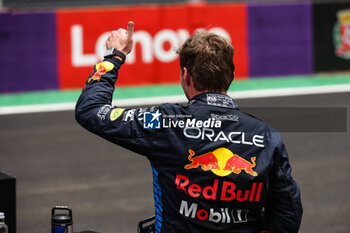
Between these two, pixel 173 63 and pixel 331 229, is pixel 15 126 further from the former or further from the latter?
pixel 331 229

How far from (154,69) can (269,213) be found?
11738 millimetres

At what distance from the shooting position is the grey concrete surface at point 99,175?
282 inches

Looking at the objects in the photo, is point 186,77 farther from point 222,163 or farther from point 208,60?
point 222,163

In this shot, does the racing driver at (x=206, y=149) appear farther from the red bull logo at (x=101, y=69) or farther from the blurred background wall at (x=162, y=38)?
the blurred background wall at (x=162, y=38)

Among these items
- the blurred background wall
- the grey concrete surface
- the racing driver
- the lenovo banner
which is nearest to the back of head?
the racing driver

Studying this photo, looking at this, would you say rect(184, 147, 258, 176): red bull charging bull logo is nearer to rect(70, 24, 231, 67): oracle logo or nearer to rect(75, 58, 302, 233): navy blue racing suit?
rect(75, 58, 302, 233): navy blue racing suit

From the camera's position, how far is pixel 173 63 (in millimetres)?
14930

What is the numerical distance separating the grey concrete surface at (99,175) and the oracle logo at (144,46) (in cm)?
203

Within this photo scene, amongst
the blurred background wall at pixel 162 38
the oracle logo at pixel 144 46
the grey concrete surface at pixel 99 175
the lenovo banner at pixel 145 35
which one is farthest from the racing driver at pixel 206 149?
the oracle logo at pixel 144 46

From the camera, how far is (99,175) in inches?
349

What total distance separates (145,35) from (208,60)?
11.6 meters

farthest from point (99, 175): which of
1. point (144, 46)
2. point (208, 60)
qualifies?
point (144, 46)

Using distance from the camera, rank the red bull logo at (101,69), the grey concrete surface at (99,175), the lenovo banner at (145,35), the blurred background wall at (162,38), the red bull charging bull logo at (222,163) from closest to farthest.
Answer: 1. the red bull charging bull logo at (222,163)
2. the red bull logo at (101,69)
3. the grey concrete surface at (99,175)
4. the blurred background wall at (162,38)
5. the lenovo banner at (145,35)

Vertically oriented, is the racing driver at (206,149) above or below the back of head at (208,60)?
below
